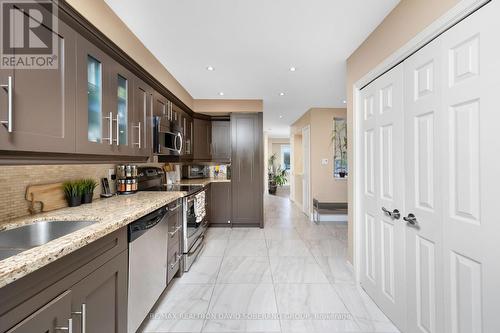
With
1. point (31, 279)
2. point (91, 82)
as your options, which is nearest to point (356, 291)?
point (31, 279)

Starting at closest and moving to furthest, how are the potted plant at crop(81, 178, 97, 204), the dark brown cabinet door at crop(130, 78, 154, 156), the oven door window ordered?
the potted plant at crop(81, 178, 97, 204)
the dark brown cabinet door at crop(130, 78, 154, 156)
the oven door window

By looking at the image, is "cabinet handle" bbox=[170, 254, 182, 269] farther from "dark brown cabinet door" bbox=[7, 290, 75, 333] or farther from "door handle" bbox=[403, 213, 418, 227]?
"door handle" bbox=[403, 213, 418, 227]

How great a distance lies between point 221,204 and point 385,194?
312cm

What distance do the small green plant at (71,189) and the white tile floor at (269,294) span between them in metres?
1.21

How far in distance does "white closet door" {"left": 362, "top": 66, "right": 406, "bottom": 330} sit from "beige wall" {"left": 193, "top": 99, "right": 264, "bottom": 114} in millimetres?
2404

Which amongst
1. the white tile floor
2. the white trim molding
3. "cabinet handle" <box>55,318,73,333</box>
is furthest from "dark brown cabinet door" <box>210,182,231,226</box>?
"cabinet handle" <box>55,318,73,333</box>

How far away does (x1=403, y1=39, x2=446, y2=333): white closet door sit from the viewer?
135 cm

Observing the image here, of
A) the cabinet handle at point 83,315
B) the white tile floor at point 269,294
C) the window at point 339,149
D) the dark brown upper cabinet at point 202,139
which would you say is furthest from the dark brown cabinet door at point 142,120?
the window at point 339,149

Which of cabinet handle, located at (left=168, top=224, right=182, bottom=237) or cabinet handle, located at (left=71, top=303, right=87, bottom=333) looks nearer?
cabinet handle, located at (left=71, top=303, right=87, bottom=333)

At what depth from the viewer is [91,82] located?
158 cm

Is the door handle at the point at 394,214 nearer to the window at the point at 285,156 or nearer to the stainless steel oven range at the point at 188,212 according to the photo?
the stainless steel oven range at the point at 188,212

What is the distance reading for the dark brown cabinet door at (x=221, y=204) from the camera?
14.5 feet

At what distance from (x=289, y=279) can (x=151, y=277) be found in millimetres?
1456

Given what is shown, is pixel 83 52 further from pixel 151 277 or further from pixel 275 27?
pixel 151 277
